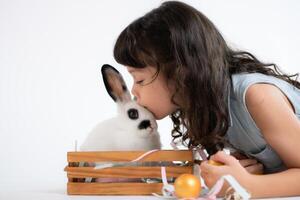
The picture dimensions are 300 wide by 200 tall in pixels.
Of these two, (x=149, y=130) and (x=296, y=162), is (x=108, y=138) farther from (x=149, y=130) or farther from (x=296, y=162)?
(x=296, y=162)

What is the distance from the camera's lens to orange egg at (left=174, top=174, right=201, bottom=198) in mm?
1033

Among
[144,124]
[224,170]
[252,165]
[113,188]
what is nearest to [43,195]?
[113,188]

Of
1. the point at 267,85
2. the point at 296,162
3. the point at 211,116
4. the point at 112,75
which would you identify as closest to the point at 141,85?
the point at 112,75

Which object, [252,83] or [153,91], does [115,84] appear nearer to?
[153,91]

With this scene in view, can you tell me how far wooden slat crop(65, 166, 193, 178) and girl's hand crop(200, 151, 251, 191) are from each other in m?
0.06

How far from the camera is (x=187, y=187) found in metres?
1.03

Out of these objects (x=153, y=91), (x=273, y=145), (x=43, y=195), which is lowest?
(x=43, y=195)

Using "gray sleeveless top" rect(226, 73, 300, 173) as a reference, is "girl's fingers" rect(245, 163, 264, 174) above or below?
below

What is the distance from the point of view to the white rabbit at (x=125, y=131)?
1.29m

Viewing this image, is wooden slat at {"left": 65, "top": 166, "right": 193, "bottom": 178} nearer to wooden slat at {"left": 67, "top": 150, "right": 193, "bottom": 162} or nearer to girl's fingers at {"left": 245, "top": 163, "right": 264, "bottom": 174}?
wooden slat at {"left": 67, "top": 150, "right": 193, "bottom": 162}

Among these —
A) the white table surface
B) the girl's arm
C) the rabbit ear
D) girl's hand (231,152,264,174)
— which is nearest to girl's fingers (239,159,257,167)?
girl's hand (231,152,264,174)

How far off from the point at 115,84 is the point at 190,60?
227 millimetres

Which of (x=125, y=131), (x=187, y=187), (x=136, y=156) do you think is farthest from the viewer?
(x=125, y=131)

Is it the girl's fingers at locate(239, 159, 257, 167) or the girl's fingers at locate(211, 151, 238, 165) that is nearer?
the girl's fingers at locate(211, 151, 238, 165)
